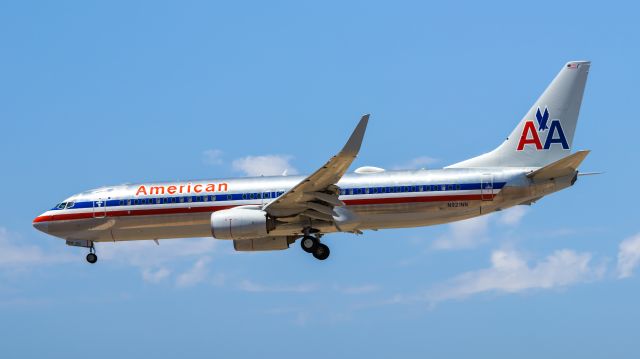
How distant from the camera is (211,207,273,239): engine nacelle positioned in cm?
4862

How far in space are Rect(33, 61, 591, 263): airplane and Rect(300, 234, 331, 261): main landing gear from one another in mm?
43


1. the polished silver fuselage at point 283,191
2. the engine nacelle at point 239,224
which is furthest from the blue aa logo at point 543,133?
the engine nacelle at point 239,224

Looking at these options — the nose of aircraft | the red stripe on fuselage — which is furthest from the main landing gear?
the nose of aircraft

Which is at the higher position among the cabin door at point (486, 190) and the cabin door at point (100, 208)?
the cabin door at point (100, 208)

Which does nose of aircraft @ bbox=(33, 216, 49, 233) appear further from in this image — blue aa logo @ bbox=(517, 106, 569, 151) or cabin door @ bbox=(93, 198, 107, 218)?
blue aa logo @ bbox=(517, 106, 569, 151)

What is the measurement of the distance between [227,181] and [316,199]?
4.58 meters

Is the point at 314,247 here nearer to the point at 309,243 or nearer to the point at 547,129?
the point at 309,243

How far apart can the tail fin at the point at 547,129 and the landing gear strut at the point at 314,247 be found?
6.63 metres

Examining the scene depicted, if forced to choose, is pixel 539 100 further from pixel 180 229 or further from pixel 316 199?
pixel 180 229


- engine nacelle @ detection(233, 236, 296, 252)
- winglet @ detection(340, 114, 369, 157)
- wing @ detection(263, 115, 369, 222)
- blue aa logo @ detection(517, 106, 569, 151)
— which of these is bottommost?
engine nacelle @ detection(233, 236, 296, 252)

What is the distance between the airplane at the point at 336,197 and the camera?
4856cm

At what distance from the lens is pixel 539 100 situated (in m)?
52.2

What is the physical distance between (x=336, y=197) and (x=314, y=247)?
3.08 metres

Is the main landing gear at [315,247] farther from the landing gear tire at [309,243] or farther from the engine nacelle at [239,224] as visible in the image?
the engine nacelle at [239,224]
